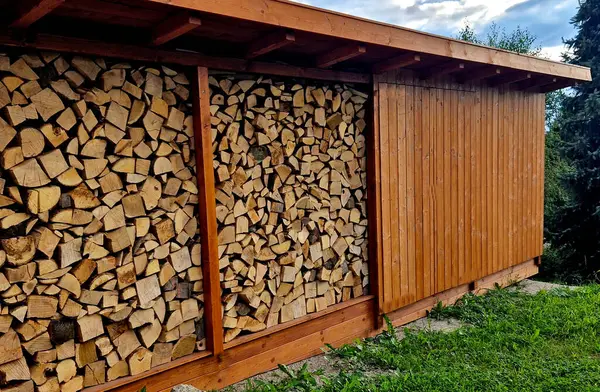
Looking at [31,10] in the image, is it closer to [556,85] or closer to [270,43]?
[270,43]

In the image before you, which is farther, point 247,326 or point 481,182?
point 481,182

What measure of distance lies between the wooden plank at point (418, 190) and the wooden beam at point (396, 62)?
1.91 feet

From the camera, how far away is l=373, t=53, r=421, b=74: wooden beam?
348 cm

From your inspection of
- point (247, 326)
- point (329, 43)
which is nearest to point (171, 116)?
point (329, 43)

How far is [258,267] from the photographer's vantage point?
3.15 metres

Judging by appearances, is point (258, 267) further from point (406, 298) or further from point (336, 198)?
point (406, 298)

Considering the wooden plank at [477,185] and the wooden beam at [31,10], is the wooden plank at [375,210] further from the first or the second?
the wooden beam at [31,10]

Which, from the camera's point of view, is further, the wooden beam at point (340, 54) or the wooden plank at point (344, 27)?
the wooden beam at point (340, 54)

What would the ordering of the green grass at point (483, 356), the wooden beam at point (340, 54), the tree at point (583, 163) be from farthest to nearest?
the tree at point (583, 163) < the wooden beam at point (340, 54) < the green grass at point (483, 356)

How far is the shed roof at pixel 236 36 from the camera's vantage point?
2178mm

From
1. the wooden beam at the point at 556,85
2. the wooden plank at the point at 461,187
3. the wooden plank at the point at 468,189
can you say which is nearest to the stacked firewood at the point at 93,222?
the wooden plank at the point at 461,187

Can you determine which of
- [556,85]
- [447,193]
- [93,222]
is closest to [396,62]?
[447,193]

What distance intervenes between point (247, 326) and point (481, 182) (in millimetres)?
2989

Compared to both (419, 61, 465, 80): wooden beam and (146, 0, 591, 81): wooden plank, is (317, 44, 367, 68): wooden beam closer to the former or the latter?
(146, 0, 591, 81): wooden plank
